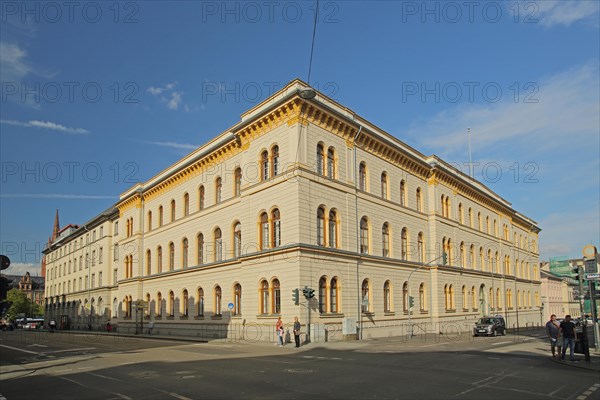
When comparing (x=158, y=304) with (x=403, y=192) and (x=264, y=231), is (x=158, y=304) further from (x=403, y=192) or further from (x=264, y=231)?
(x=403, y=192)

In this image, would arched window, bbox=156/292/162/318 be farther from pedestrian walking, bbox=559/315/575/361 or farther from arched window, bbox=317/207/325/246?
pedestrian walking, bbox=559/315/575/361

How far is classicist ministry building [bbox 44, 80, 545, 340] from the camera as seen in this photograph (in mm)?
30547

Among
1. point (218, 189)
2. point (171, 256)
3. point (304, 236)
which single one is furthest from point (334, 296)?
point (171, 256)

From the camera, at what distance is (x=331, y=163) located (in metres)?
33.0

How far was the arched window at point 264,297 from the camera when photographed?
31359mm

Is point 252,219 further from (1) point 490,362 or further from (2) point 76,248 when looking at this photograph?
(2) point 76,248

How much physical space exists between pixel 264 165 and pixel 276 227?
4.48 m

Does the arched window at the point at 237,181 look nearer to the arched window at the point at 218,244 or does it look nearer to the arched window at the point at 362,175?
the arched window at the point at 218,244

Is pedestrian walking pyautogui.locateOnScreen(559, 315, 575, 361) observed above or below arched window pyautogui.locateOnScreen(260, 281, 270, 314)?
below

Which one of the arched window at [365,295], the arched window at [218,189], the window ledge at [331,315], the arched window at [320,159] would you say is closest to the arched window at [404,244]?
the arched window at [365,295]

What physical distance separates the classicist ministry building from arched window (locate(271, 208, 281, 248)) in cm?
9

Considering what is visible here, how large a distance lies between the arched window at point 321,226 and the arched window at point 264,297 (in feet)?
14.2

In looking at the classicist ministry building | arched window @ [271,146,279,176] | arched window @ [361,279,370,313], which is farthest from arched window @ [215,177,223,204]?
arched window @ [361,279,370,313]

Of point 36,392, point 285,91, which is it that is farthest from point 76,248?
point 36,392
